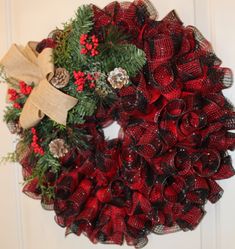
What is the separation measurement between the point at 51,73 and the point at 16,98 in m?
0.15

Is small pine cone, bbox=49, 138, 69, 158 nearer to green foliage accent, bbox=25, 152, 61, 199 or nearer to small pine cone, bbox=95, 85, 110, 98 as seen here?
green foliage accent, bbox=25, 152, 61, 199

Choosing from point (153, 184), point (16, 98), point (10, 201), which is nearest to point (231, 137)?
point (153, 184)

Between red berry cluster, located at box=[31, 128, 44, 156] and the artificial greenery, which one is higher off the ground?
the artificial greenery

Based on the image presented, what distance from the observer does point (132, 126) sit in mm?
851

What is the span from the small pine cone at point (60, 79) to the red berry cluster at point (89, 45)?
0.07m

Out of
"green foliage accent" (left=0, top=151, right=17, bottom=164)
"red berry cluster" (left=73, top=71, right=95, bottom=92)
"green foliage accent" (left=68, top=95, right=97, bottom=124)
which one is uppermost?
"red berry cluster" (left=73, top=71, right=95, bottom=92)

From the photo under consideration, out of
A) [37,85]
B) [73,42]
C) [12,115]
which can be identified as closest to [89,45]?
[73,42]

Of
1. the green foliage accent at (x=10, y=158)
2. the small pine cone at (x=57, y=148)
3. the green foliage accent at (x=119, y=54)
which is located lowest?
the green foliage accent at (x=10, y=158)

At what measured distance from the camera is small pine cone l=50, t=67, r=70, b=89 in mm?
830

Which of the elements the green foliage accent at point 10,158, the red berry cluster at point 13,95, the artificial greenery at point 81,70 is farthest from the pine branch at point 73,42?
the green foliage accent at point 10,158

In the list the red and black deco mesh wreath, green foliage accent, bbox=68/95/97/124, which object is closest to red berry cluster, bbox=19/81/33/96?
the red and black deco mesh wreath

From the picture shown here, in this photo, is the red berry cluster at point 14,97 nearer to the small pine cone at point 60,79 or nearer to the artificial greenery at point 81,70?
the artificial greenery at point 81,70

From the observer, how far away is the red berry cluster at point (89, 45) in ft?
2.61

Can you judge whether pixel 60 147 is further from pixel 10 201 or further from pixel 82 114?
pixel 10 201
